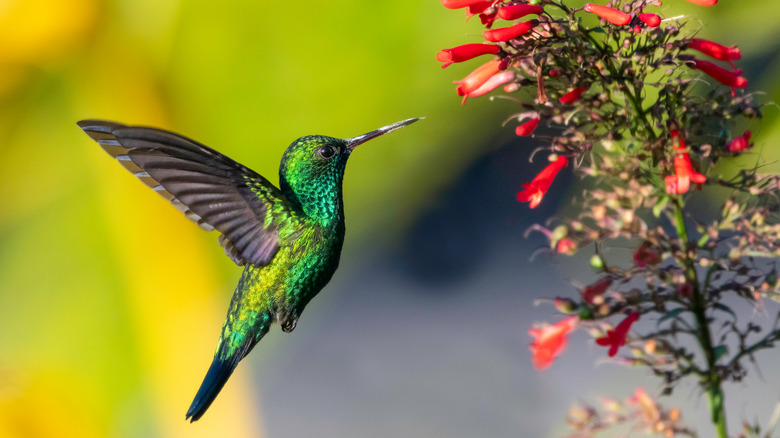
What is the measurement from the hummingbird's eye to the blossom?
62cm

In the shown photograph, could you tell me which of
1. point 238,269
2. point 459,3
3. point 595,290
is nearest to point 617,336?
point 595,290

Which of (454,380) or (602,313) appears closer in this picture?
(602,313)

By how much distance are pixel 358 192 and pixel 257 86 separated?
75 cm

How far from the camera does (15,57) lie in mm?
3879

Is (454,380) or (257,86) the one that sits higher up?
(257,86)

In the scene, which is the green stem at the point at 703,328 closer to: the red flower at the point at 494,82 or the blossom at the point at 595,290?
the blossom at the point at 595,290

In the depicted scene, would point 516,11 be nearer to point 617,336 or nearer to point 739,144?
point 739,144

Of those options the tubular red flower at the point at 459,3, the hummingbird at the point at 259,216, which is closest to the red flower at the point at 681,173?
the tubular red flower at the point at 459,3

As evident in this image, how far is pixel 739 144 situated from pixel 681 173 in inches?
5.1

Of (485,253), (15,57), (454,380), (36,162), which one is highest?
(15,57)

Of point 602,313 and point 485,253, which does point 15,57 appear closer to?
point 485,253

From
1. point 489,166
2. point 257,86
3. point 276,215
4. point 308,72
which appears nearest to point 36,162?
point 257,86

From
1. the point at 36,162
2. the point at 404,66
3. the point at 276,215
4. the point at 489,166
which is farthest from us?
the point at 489,166

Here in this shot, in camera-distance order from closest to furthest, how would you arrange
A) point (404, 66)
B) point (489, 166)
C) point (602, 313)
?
point (602, 313) → point (404, 66) → point (489, 166)
